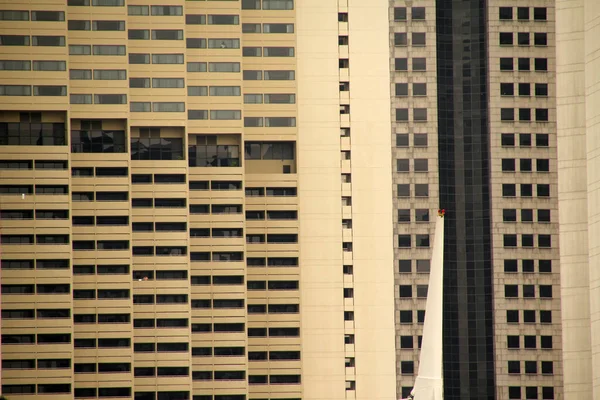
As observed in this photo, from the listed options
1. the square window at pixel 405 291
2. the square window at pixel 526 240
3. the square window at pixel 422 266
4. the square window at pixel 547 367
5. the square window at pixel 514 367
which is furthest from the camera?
the square window at pixel 526 240

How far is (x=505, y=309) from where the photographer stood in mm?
198625

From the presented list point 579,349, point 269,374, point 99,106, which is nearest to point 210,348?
point 269,374

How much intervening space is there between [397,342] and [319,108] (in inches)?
1209

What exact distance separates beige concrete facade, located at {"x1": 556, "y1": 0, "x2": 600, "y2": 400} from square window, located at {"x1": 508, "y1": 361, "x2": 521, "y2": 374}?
580 cm

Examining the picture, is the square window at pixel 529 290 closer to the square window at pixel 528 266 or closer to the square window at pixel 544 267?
the square window at pixel 528 266

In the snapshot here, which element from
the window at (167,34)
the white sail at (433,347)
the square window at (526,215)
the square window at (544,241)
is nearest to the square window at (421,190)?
the square window at (526,215)

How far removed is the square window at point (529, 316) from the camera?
198625 millimetres

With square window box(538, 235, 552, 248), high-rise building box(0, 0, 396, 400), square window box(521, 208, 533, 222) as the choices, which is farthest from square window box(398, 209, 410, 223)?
square window box(538, 235, 552, 248)

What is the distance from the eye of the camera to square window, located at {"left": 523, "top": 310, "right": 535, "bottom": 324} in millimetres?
198625

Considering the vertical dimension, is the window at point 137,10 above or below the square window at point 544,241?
above

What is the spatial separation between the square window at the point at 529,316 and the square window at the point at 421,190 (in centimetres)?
1919

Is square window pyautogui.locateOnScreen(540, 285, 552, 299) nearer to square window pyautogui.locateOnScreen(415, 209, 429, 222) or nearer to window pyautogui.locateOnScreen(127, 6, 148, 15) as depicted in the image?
square window pyautogui.locateOnScreen(415, 209, 429, 222)

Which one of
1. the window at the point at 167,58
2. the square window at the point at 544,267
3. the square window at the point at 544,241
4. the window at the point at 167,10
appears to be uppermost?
the window at the point at 167,10

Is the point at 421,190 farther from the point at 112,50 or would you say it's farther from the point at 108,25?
the point at 108,25
